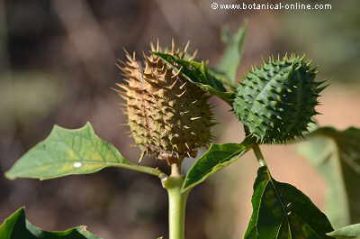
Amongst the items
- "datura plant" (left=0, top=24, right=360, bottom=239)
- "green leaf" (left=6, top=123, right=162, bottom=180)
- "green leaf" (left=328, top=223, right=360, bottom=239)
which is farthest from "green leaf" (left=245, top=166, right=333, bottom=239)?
"green leaf" (left=6, top=123, right=162, bottom=180)

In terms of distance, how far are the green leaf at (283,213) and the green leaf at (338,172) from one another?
424mm

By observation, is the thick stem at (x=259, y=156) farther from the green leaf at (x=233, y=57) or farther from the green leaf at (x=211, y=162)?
the green leaf at (x=233, y=57)

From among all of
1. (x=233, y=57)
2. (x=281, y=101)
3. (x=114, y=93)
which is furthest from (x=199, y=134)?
(x=114, y=93)

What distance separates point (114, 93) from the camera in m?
6.80

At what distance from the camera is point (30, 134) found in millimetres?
6418

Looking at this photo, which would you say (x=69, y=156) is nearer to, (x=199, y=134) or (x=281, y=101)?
(x=199, y=134)

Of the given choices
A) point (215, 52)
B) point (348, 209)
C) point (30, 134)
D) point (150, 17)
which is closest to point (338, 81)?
point (215, 52)

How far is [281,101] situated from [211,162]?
0.21 m

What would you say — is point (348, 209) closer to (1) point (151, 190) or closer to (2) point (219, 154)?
(2) point (219, 154)

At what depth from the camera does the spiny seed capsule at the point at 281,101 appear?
1.51m

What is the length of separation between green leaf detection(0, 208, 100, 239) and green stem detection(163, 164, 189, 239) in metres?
0.17

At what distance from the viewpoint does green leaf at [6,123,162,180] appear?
1.67 metres

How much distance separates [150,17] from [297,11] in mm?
1520

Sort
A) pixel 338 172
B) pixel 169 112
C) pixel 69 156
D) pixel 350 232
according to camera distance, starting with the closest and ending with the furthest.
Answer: pixel 350 232 → pixel 169 112 → pixel 69 156 → pixel 338 172
